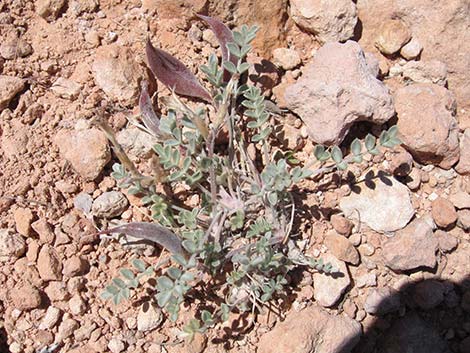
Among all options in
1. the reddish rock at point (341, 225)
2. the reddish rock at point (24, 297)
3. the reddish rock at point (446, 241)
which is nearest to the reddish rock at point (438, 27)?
the reddish rock at point (446, 241)

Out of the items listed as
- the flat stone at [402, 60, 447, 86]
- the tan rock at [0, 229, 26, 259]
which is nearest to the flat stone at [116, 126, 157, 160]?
the tan rock at [0, 229, 26, 259]

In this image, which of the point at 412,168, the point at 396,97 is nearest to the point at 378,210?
the point at 412,168

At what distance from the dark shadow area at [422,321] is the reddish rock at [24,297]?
137cm

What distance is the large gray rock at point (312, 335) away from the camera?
8.38 ft

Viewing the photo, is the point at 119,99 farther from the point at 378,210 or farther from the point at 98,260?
the point at 378,210

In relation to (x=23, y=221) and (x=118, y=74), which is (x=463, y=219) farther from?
(x=23, y=221)

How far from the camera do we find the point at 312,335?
257 centimetres

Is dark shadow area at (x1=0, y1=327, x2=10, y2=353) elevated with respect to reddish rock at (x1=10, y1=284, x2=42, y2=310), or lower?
lower

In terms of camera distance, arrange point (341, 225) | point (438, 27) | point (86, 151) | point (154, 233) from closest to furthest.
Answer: point (154, 233)
point (86, 151)
point (341, 225)
point (438, 27)

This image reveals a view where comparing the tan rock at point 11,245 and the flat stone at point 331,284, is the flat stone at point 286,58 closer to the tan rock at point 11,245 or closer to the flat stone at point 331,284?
the flat stone at point 331,284

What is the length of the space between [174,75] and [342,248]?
1049mm

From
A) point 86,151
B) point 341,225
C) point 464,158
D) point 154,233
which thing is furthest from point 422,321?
point 86,151

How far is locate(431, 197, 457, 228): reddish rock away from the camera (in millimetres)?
2768

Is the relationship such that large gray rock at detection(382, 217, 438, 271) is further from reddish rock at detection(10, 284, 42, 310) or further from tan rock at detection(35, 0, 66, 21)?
tan rock at detection(35, 0, 66, 21)
